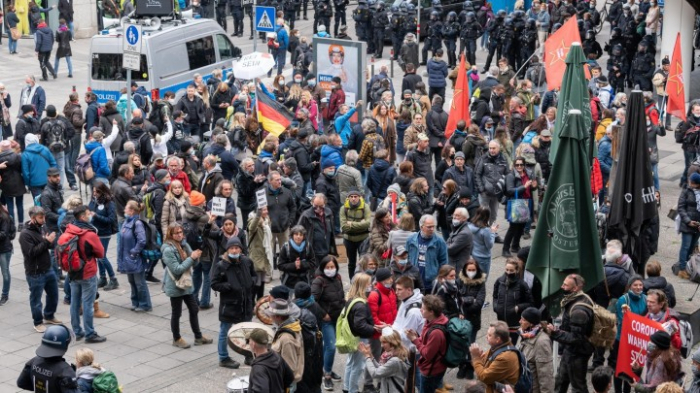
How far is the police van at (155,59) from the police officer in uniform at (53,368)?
47.7 ft

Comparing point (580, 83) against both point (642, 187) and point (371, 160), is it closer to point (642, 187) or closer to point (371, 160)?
point (642, 187)

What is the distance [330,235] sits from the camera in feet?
51.0

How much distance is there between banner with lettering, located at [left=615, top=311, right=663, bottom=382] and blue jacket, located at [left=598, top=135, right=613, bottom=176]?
7.22 meters

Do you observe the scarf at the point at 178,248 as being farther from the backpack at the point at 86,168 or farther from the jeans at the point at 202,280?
the backpack at the point at 86,168

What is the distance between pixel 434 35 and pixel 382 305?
20.6 meters

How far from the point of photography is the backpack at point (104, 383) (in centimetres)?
1058

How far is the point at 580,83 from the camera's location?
53.9ft

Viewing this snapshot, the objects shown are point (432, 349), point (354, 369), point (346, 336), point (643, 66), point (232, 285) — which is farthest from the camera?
point (643, 66)

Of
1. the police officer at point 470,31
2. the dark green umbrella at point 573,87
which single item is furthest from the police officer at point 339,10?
the dark green umbrella at point 573,87

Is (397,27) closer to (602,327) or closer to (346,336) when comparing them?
(346,336)

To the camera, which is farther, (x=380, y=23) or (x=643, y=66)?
(x=380, y=23)

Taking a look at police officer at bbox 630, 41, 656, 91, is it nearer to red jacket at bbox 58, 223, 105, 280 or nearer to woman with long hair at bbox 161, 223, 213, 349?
woman with long hair at bbox 161, 223, 213, 349

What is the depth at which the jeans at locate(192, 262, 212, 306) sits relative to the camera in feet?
50.2

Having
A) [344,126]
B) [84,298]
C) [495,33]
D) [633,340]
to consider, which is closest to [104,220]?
[84,298]
